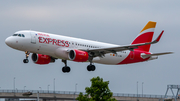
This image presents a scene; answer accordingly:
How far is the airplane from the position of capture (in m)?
68.4

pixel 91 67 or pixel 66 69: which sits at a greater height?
pixel 66 69

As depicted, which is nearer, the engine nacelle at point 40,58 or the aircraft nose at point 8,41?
the aircraft nose at point 8,41

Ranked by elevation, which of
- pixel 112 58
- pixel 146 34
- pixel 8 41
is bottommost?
pixel 112 58

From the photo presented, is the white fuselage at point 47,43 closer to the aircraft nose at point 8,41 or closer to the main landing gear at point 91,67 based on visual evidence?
the aircraft nose at point 8,41

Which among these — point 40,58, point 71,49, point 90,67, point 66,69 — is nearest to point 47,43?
point 71,49

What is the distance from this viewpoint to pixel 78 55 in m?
71.3

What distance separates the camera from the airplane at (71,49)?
68.4 meters

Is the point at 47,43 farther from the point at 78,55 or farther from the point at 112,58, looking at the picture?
the point at 112,58

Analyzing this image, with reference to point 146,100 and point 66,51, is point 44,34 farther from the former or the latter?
point 146,100

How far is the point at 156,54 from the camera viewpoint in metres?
78.9

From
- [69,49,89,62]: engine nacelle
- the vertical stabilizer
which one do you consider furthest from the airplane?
the vertical stabilizer

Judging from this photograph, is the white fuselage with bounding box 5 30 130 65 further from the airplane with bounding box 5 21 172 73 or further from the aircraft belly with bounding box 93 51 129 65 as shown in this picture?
the aircraft belly with bounding box 93 51 129 65

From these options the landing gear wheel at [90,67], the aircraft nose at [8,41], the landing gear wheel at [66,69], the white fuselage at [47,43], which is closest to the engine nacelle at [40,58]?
the landing gear wheel at [66,69]

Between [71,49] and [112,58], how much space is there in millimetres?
9585
